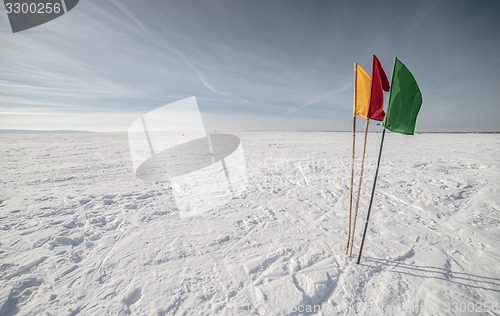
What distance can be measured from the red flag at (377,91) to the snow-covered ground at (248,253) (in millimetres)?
2752

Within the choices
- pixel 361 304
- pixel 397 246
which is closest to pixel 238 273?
pixel 361 304

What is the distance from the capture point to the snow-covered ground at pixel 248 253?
10.0ft

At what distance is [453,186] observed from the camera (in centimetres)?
812

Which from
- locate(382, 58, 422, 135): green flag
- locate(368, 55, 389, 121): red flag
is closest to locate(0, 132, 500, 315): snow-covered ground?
locate(382, 58, 422, 135): green flag

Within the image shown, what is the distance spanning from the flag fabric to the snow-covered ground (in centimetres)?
285

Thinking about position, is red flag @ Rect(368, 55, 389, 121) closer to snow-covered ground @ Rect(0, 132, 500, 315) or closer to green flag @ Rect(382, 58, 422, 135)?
green flag @ Rect(382, 58, 422, 135)

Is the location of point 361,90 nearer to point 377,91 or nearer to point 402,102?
point 377,91

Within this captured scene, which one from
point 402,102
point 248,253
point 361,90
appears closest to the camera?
point 402,102

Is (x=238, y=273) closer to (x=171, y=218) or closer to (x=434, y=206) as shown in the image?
(x=171, y=218)

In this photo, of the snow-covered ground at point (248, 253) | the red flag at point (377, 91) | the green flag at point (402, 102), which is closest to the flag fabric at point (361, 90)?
the red flag at point (377, 91)

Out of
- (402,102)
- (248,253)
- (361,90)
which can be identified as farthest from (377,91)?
(248,253)

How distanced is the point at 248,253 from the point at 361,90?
145 inches

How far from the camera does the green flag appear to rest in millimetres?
3000

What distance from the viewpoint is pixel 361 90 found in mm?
3303
